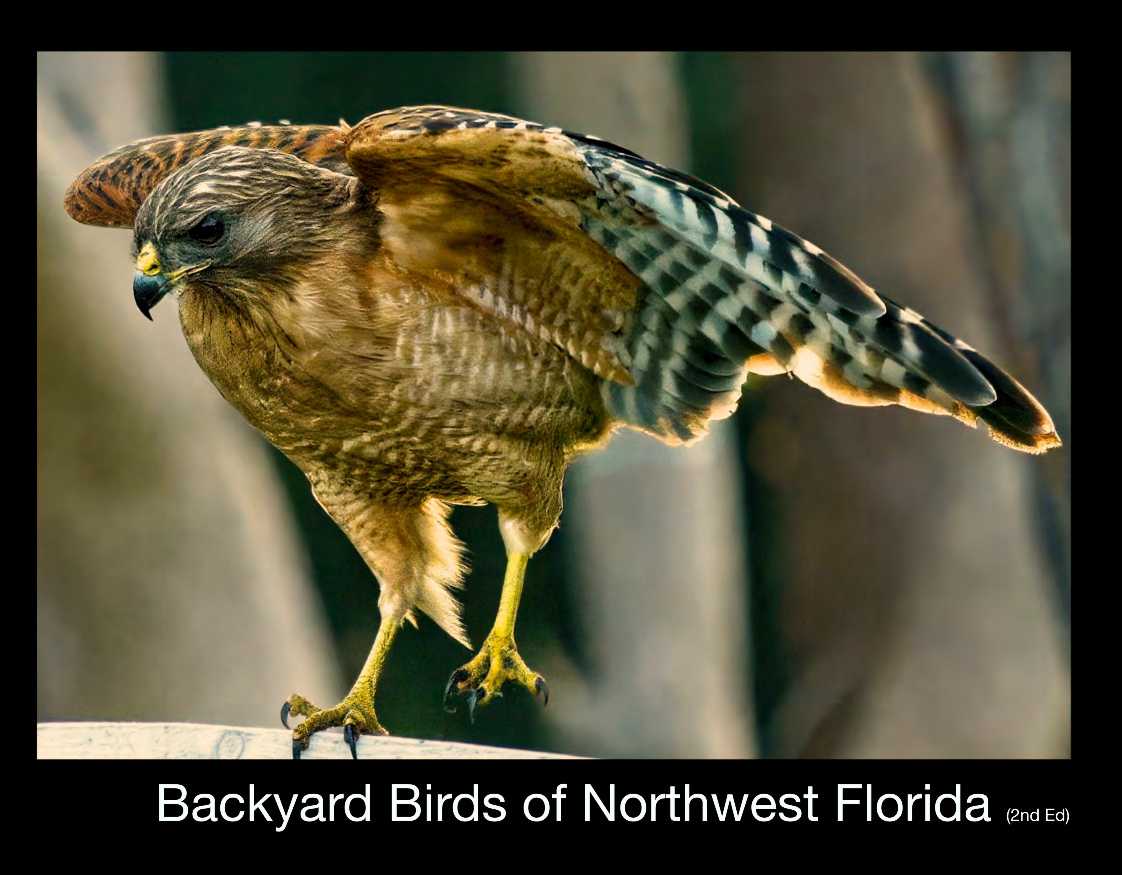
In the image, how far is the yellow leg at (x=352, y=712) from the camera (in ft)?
13.6

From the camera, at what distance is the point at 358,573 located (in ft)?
28.0

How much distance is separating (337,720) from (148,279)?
4.82 ft

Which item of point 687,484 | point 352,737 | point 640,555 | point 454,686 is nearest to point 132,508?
point 640,555

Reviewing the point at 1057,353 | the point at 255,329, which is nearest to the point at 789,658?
the point at 1057,353

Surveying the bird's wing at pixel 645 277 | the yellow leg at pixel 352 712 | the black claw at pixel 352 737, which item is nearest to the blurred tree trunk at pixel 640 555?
the yellow leg at pixel 352 712

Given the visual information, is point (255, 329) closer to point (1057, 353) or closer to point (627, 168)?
point (627, 168)

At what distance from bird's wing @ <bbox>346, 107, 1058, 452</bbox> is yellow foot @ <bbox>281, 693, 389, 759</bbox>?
122 cm

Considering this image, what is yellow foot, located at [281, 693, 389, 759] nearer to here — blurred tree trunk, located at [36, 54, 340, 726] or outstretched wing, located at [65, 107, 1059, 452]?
outstretched wing, located at [65, 107, 1059, 452]

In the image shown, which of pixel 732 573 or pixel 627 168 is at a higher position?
pixel 627 168

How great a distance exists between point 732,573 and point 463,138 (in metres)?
5.44

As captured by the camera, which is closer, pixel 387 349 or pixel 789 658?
pixel 387 349

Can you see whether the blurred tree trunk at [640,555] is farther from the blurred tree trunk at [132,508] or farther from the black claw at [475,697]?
the black claw at [475,697]

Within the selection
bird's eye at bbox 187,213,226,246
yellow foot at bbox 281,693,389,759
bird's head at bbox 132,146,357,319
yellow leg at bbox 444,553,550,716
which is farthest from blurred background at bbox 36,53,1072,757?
bird's eye at bbox 187,213,226,246

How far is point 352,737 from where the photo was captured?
414 cm
